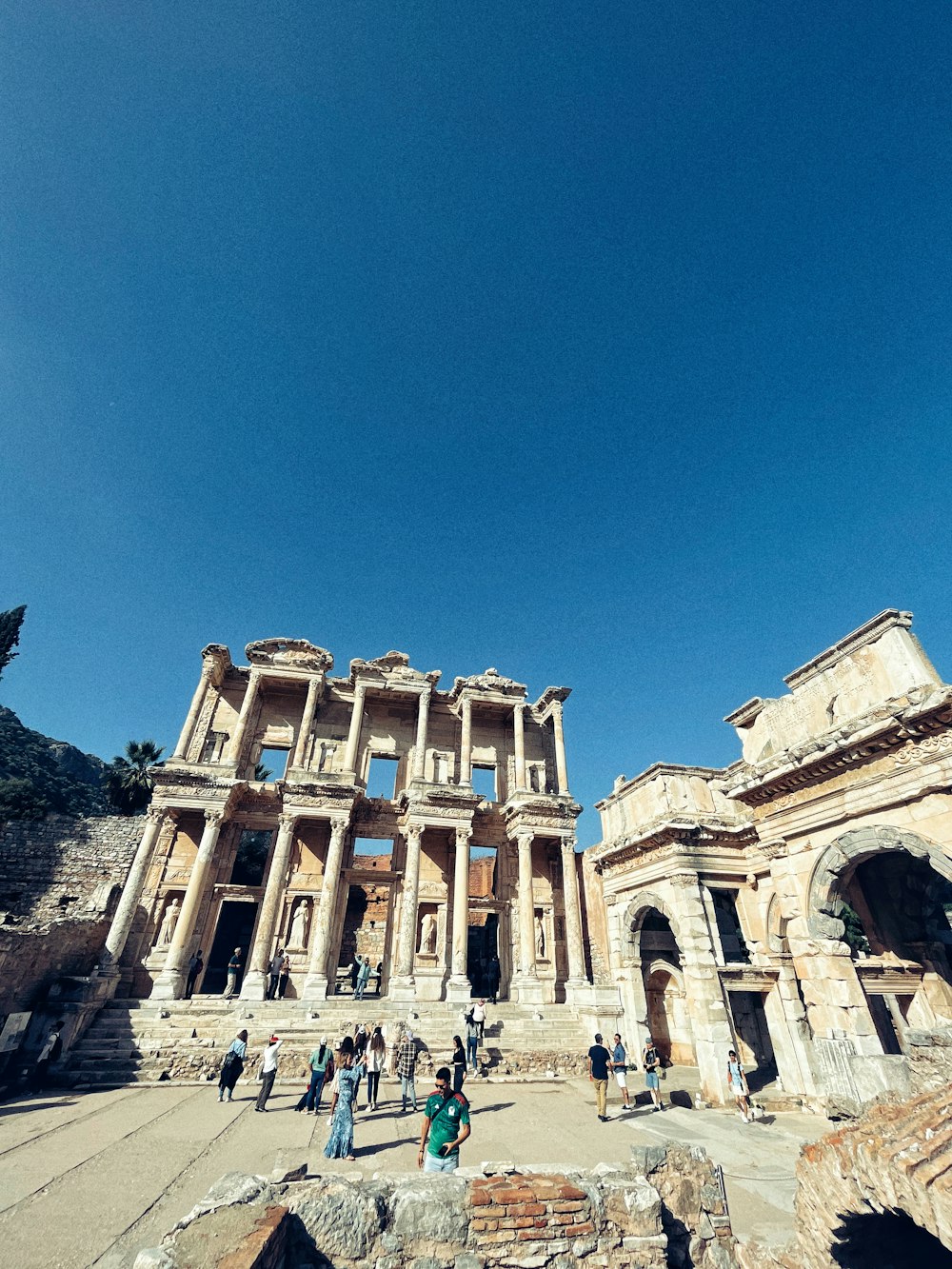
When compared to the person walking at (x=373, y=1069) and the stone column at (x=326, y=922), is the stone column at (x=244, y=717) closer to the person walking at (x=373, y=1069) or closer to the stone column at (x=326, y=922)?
the stone column at (x=326, y=922)

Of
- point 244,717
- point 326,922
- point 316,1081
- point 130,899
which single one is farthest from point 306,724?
point 316,1081

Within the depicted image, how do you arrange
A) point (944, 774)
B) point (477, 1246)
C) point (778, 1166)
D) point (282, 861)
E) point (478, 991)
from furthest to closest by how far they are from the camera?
point (478, 991) < point (282, 861) < point (944, 774) < point (778, 1166) < point (477, 1246)

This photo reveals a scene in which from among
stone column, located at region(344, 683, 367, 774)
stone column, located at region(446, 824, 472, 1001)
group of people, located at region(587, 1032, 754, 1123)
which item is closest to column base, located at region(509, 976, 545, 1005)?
stone column, located at region(446, 824, 472, 1001)

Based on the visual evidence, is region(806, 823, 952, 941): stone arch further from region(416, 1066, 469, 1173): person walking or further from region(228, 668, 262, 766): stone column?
region(228, 668, 262, 766): stone column

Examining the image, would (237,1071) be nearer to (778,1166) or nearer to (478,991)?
(778,1166)

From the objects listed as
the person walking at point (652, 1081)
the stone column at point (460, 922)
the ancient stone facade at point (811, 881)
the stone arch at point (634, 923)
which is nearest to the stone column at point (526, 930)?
the stone column at point (460, 922)

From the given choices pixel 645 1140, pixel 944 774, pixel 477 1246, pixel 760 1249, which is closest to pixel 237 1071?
pixel 645 1140

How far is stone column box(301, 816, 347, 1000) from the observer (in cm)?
1923

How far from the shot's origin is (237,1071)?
12.4 m

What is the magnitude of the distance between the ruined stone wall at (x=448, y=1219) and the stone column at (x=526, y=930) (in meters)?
16.7

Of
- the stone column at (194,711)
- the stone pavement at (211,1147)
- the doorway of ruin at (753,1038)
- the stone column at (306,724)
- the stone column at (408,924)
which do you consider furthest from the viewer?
the stone column at (306,724)

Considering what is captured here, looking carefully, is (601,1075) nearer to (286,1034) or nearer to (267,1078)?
(267,1078)

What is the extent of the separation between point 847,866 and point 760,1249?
8153 mm

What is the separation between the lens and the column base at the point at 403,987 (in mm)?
19328
